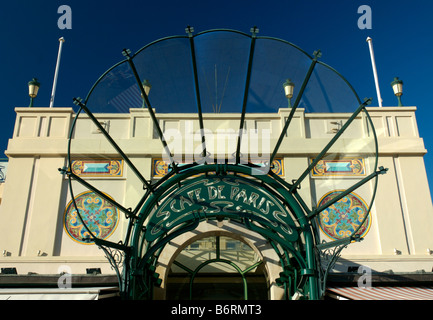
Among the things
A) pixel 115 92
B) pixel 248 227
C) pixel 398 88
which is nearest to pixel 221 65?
pixel 115 92

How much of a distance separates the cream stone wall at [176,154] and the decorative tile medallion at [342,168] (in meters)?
0.17

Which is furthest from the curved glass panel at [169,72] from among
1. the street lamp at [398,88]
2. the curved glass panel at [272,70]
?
the street lamp at [398,88]

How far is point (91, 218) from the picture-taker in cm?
1095

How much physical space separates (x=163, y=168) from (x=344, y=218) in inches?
195

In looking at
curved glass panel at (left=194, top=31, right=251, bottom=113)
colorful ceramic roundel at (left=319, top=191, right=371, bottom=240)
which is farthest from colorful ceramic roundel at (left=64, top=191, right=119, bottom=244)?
colorful ceramic roundel at (left=319, top=191, right=371, bottom=240)

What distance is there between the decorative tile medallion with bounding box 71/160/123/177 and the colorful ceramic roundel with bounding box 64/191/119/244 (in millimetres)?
613

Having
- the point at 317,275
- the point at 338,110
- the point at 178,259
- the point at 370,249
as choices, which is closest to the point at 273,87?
the point at 338,110

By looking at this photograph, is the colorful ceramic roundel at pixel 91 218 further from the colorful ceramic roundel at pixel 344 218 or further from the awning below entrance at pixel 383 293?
the awning below entrance at pixel 383 293

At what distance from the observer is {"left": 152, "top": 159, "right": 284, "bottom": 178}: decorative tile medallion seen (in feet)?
37.4

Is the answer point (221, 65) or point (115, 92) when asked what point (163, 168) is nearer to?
point (115, 92)

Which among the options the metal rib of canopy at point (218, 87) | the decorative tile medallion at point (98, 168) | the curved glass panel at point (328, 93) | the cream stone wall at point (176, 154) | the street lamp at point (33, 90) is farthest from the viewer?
the street lamp at point (33, 90)

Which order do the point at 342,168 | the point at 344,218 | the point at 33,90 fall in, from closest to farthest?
the point at 344,218, the point at 342,168, the point at 33,90

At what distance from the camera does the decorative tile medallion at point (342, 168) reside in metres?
11.2

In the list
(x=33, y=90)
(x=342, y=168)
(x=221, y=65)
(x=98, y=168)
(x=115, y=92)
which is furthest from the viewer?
(x=33, y=90)
